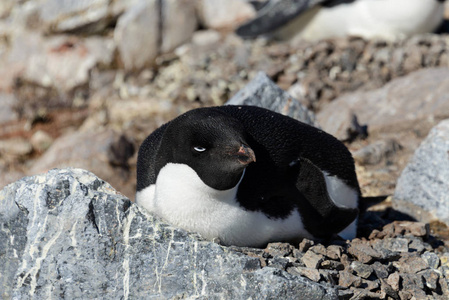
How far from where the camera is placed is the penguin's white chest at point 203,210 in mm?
3084

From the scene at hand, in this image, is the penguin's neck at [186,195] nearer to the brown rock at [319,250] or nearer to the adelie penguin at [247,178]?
the adelie penguin at [247,178]

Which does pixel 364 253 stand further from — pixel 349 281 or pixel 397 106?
pixel 397 106

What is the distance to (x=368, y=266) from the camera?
3.23m

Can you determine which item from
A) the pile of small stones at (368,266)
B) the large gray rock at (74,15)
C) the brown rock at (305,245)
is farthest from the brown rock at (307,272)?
the large gray rock at (74,15)

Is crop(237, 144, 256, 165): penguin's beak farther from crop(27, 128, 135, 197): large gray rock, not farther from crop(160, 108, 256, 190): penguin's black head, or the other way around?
crop(27, 128, 135, 197): large gray rock

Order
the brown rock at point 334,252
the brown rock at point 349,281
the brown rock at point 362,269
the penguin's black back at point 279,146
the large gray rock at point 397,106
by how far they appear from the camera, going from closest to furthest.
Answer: the brown rock at point 349,281, the brown rock at point 362,269, the brown rock at point 334,252, the penguin's black back at point 279,146, the large gray rock at point 397,106

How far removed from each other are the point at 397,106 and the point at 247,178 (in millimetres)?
3249

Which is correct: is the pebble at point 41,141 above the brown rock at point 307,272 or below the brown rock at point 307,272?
below

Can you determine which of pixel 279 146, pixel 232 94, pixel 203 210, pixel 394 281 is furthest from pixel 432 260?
pixel 232 94

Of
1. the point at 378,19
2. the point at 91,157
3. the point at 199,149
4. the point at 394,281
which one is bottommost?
the point at 91,157

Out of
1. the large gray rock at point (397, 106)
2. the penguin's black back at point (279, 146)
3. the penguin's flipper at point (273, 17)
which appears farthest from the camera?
the penguin's flipper at point (273, 17)

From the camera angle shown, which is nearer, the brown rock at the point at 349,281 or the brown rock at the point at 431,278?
the brown rock at the point at 349,281

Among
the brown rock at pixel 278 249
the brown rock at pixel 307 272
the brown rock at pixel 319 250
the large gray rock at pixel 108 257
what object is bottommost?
the brown rock at pixel 319 250

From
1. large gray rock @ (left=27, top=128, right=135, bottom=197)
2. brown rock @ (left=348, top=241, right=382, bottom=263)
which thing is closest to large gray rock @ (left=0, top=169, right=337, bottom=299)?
brown rock @ (left=348, top=241, right=382, bottom=263)
